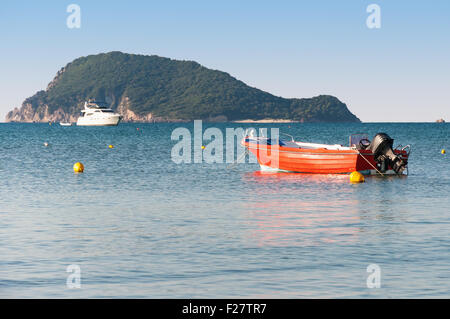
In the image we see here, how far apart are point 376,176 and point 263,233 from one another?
774 inches

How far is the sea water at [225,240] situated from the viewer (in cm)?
1192

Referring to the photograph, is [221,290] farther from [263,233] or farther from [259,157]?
→ [259,157]

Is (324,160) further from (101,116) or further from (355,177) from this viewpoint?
(101,116)

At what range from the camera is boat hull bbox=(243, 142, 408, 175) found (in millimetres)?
35156

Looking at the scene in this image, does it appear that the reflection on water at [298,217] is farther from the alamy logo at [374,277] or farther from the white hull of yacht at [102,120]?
the white hull of yacht at [102,120]

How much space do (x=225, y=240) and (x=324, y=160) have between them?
20285 mm

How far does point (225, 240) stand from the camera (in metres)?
16.2

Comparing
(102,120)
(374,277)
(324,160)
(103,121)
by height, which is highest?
(102,120)

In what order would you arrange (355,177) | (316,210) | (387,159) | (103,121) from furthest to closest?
(103,121) → (387,159) → (355,177) → (316,210)

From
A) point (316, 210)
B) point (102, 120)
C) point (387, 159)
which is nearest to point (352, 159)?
point (387, 159)

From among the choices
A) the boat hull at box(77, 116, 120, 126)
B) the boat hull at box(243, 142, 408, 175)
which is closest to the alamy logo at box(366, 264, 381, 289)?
the boat hull at box(243, 142, 408, 175)

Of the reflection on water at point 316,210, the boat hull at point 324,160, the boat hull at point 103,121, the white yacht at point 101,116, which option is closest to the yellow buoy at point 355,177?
the reflection on water at point 316,210

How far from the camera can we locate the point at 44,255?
14.5 m
